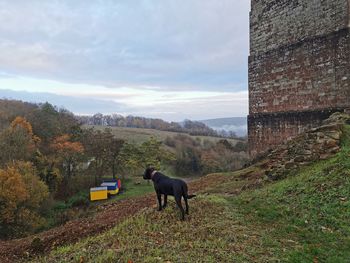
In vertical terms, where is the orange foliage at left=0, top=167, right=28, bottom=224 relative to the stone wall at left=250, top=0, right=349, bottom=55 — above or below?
below

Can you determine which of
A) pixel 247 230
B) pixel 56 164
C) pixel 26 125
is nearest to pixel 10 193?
pixel 56 164

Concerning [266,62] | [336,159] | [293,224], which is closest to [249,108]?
[266,62]

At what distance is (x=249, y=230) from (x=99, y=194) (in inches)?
1130

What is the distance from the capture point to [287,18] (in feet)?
43.3

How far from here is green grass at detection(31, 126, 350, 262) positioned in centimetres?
491

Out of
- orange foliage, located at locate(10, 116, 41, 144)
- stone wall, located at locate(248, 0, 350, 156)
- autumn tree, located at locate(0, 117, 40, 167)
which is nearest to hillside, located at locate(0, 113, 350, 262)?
stone wall, located at locate(248, 0, 350, 156)

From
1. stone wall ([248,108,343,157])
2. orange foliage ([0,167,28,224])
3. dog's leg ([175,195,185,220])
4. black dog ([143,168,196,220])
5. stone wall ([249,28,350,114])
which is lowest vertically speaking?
orange foliage ([0,167,28,224])

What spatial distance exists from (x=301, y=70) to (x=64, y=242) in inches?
407

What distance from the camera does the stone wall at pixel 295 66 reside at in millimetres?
11164

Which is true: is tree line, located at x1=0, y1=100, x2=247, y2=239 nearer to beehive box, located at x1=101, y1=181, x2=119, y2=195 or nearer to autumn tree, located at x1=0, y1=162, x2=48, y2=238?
autumn tree, located at x1=0, y1=162, x2=48, y2=238

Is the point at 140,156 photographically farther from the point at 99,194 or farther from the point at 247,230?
the point at 247,230

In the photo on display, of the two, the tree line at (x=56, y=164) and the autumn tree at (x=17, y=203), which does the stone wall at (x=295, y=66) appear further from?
the autumn tree at (x=17, y=203)

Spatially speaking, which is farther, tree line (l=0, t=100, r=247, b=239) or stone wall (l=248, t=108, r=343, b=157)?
tree line (l=0, t=100, r=247, b=239)

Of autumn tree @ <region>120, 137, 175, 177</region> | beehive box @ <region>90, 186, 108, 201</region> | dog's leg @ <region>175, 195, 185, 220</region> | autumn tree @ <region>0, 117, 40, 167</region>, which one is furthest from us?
autumn tree @ <region>120, 137, 175, 177</region>
